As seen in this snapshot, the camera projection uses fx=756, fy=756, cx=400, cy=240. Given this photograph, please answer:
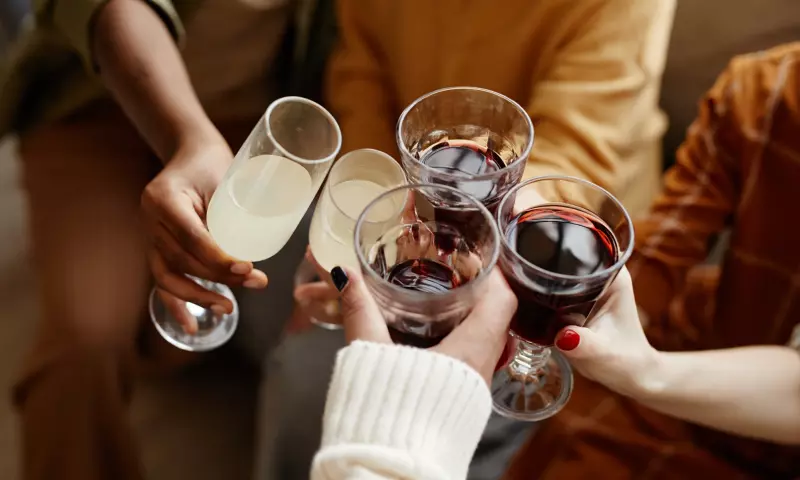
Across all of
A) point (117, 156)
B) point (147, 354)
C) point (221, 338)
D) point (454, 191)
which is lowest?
point (147, 354)

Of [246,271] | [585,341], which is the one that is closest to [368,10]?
[246,271]

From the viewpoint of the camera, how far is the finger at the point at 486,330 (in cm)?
63

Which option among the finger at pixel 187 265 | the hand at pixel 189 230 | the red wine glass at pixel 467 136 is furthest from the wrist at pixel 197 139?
the red wine glass at pixel 467 136

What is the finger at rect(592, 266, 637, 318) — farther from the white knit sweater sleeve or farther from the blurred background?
the blurred background

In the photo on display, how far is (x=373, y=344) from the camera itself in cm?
61

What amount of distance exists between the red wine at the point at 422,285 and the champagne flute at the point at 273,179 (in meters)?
0.14

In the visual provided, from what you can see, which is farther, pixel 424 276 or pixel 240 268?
pixel 240 268

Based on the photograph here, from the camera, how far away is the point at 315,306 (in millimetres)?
1118

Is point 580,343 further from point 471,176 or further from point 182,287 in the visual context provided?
point 182,287

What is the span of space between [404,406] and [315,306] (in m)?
0.54

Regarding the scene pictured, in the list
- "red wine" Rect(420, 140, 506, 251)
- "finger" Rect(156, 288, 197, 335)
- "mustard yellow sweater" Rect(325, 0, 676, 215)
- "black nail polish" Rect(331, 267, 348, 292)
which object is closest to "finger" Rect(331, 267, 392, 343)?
"black nail polish" Rect(331, 267, 348, 292)

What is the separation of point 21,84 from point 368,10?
57 cm

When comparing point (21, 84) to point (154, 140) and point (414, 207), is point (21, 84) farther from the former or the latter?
point (414, 207)

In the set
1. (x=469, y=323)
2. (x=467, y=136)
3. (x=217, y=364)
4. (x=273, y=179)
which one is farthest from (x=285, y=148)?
(x=217, y=364)
